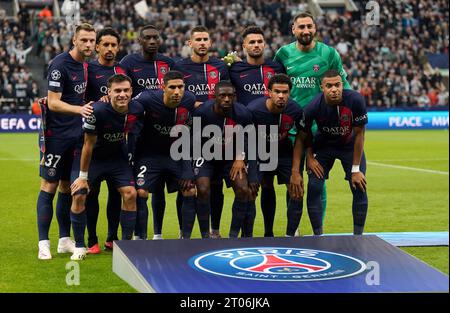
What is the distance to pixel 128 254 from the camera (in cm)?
606

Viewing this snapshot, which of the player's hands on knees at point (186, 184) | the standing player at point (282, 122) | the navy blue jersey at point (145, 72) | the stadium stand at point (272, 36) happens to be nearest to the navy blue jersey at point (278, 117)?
the standing player at point (282, 122)

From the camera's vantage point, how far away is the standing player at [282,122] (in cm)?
725

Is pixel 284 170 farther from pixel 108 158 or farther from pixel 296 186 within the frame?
pixel 108 158

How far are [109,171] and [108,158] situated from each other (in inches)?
5.0

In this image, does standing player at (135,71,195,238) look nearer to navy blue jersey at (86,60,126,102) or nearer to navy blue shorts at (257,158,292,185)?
navy blue jersey at (86,60,126,102)

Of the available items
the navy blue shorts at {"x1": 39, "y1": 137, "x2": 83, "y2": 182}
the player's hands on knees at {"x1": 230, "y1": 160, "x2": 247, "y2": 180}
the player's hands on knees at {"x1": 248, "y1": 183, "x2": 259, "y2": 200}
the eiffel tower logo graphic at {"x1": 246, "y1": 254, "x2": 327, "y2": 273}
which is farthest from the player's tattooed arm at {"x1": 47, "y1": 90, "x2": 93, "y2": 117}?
the eiffel tower logo graphic at {"x1": 246, "y1": 254, "x2": 327, "y2": 273}

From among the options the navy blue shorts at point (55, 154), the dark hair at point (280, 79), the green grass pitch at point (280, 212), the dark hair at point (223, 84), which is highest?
the dark hair at point (280, 79)

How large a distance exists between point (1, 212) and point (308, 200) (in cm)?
450

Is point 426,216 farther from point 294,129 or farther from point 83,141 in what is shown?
point 83,141

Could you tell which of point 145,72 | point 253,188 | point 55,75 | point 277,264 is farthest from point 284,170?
point 55,75

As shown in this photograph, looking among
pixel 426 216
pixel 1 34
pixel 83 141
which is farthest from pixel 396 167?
pixel 1 34

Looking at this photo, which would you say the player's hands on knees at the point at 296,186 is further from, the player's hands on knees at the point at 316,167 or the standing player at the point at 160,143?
the standing player at the point at 160,143

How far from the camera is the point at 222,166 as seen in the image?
751cm

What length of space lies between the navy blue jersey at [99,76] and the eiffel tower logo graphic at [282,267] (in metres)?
2.51
